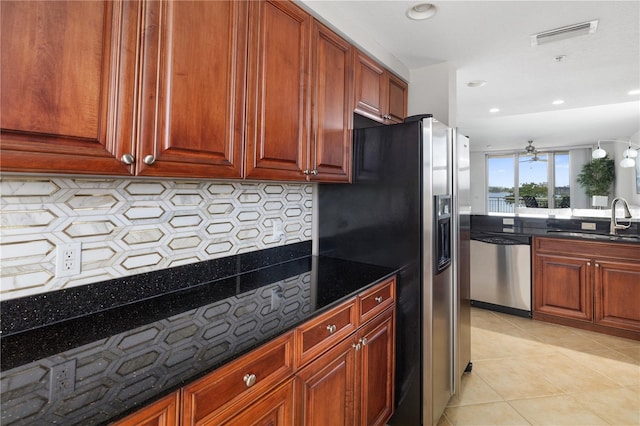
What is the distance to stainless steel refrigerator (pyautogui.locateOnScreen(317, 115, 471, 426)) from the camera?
73.6 inches

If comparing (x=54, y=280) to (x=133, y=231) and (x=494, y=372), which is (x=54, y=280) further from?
(x=494, y=372)

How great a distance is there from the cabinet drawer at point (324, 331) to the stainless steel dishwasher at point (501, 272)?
2.90 m

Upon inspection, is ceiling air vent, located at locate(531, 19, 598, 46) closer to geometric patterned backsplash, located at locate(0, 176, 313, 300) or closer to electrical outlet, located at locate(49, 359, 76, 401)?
geometric patterned backsplash, located at locate(0, 176, 313, 300)

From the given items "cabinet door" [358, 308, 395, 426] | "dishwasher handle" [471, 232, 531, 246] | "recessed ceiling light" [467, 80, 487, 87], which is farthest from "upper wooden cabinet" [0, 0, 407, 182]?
"dishwasher handle" [471, 232, 531, 246]

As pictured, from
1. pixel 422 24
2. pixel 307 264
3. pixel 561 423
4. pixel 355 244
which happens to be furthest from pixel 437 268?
pixel 422 24

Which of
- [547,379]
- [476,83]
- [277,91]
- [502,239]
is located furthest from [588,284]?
[277,91]

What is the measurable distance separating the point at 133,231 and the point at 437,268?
1.53 m

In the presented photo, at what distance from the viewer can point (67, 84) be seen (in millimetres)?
869

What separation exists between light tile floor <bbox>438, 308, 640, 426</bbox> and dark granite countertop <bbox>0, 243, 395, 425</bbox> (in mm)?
1335

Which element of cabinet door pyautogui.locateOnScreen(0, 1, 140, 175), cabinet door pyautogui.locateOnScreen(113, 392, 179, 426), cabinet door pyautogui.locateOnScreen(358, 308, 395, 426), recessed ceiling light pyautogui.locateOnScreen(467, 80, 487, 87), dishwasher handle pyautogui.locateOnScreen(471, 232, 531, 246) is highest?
recessed ceiling light pyautogui.locateOnScreen(467, 80, 487, 87)

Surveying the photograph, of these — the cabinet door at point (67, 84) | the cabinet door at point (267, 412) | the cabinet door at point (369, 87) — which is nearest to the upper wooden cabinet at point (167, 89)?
the cabinet door at point (67, 84)

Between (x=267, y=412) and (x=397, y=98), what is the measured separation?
7.42ft

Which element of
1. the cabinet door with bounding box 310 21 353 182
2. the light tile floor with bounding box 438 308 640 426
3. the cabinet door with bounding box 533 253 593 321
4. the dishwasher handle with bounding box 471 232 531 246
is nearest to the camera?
the cabinet door with bounding box 310 21 353 182

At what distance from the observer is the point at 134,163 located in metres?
1.01
